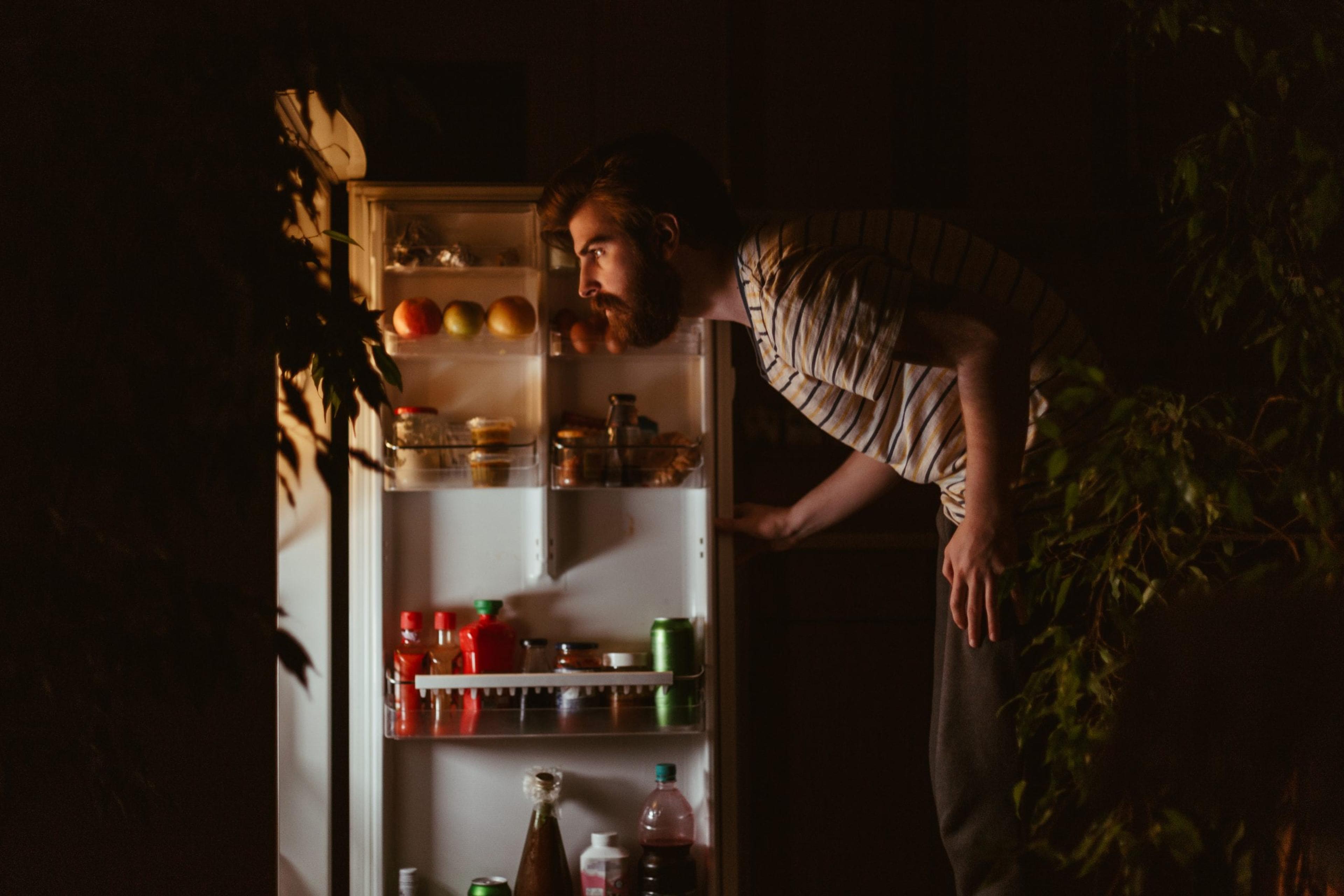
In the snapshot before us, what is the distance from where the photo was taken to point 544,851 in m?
1.92

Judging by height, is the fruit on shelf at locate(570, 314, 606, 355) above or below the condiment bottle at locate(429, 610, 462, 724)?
above

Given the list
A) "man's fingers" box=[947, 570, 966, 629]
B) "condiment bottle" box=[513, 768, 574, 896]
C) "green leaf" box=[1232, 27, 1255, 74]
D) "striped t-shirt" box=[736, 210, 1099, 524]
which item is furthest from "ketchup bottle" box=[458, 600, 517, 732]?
"green leaf" box=[1232, 27, 1255, 74]

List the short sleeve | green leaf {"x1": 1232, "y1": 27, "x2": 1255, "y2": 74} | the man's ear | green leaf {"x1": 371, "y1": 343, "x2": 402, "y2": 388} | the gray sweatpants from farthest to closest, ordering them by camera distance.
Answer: the man's ear < the gray sweatpants < the short sleeve < green leaf {"x1": 1232, "y1": 27, "x2": 1255, "y2": 74} < green leaf {"x1": 371, "y1": 343, "x2": 402, "y2": 388}

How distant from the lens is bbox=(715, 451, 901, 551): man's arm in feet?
5.83

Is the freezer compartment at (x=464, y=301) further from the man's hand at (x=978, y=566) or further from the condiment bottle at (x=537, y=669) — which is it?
the man's hand at (x=978, y=566)

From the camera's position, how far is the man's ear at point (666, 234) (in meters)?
1.51

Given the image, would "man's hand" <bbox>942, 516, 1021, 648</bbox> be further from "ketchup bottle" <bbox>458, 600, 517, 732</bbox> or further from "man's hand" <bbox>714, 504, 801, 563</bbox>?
"ketchup bottle" <bbox>458, 600, 517, 732</bbox>

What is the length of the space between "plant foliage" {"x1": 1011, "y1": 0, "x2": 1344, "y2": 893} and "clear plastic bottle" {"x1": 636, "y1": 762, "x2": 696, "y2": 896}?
0.71 meters

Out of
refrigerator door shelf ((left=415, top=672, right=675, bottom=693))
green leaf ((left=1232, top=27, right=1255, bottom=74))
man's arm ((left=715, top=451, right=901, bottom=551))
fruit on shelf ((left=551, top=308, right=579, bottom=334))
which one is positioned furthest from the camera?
fruit on shelf ((left=551, top=308, right=579, bottom=334))

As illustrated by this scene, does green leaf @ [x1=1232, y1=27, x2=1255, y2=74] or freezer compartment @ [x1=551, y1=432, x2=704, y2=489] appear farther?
freezer compartment @ [x1=551, y1=432, x2=704, y2=489]

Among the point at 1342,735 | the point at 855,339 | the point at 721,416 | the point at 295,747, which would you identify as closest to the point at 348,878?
the point at 295,747

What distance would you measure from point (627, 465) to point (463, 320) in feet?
1.27

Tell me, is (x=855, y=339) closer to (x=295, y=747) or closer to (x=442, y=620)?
(x=442, y=620)

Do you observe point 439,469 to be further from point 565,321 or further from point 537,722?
point 537,722
